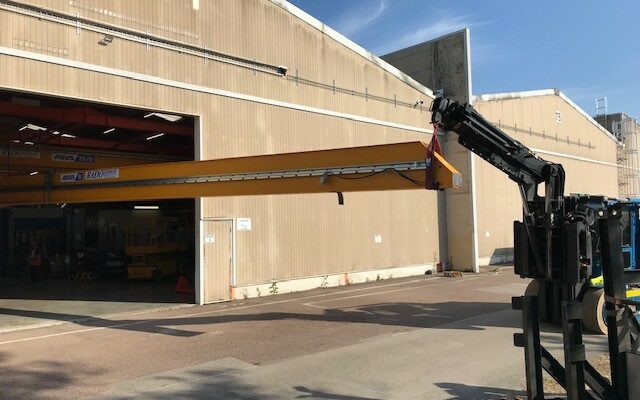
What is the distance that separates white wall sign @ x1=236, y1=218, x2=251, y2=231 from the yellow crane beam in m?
3.91

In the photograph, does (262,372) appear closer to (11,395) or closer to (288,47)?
(11,395)

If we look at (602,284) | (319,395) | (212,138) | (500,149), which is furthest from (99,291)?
(500,149)

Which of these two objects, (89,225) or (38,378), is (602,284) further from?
(89,225)

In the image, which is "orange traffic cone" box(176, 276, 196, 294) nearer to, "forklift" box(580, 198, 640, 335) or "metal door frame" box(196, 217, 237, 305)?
"metal door frame" box(196, 217, 237, 305)

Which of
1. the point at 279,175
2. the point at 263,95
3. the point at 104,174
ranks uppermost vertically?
the point at 263,95

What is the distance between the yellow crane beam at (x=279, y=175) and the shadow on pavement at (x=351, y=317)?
289cm

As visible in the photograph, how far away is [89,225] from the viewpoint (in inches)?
982

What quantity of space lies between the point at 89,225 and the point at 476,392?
75.7 feet

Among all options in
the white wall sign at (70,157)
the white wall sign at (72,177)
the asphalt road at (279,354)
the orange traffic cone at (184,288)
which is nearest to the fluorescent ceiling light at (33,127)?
the white wall sign at (70,157)

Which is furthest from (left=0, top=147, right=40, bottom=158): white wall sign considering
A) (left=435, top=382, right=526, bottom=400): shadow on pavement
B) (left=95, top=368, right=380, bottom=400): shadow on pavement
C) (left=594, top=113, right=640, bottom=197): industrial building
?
(left=594, top=113, right=640, bottom=197): industrial building

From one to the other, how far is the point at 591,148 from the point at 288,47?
1014 inches

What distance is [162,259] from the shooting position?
813 inches

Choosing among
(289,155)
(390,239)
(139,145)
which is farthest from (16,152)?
(390,239)

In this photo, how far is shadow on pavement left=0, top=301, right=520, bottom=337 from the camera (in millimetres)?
10766
